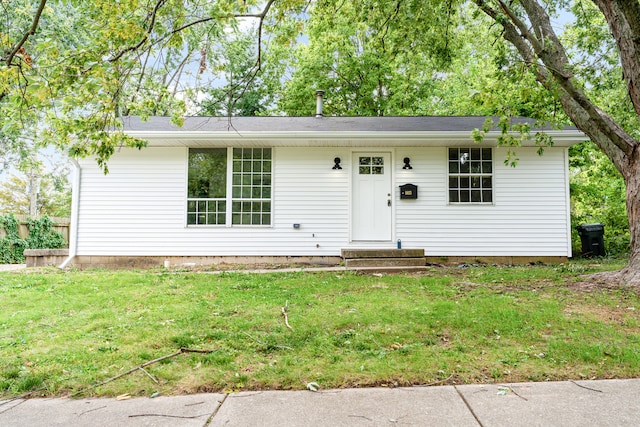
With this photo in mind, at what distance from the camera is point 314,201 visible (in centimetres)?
809

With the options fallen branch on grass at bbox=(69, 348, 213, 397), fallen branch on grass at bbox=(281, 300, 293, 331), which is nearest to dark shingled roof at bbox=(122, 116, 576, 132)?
fallen branch on grass at bbox=(281, 300, 293, 331)

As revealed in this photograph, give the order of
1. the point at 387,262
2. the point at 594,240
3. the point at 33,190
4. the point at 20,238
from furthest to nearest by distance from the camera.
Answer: the point at 33,190 → the point at 20,238 → the point at 594,240 → the point at 387,262

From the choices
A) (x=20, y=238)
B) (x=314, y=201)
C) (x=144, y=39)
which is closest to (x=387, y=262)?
(x=314, y=201)

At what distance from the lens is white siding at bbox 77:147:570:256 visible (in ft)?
26.0

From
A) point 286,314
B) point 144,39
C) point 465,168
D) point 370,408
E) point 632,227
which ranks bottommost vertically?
point 370,408

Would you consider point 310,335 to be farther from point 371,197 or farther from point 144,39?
point 371,197

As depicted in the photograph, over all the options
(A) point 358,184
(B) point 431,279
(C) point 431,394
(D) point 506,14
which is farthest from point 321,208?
(C) point 431,394

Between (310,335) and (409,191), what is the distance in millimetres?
5325

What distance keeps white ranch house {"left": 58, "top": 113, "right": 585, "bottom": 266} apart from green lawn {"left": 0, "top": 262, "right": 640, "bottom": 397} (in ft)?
8.77

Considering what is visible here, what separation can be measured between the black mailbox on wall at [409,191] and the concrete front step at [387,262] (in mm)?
1581

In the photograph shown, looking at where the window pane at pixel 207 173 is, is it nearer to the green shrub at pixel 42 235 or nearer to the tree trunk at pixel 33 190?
the green shrub at pixel 42 235

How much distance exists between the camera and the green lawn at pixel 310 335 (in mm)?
2516

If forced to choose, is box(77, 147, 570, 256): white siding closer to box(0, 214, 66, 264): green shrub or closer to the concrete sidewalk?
box(0, 214, 66, 264): green shrub

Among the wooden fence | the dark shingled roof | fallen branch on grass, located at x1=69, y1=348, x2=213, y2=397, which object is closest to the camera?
fallen branch on grass, located at x1=69, y1=348, x2=213, y2=397
